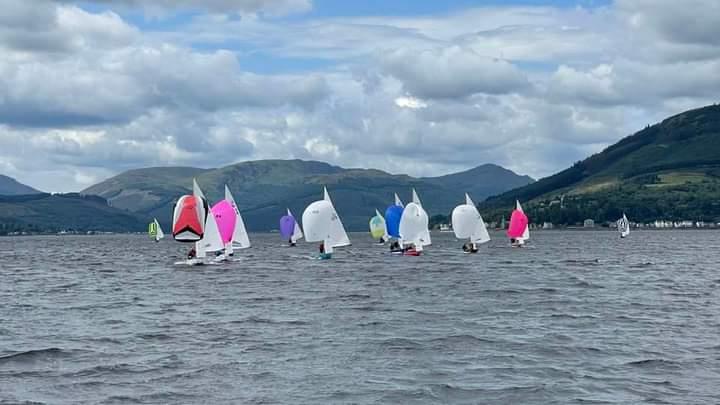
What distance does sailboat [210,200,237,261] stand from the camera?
409 feet

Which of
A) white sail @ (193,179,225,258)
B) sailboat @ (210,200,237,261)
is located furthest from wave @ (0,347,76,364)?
sailboat @ (210,200,237,261)

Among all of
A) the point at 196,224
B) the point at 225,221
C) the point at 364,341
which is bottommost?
the point at 364,341

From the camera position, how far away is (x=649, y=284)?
83938 mm

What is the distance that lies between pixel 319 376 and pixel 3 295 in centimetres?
4854

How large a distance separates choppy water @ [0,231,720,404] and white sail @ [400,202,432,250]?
1736 inches

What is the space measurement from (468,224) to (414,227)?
1250cm

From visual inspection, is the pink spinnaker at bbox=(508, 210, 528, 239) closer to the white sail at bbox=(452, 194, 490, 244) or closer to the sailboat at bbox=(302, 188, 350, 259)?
the white sail at bbox=(452, 194, 490, 244)

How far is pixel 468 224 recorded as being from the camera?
476ft

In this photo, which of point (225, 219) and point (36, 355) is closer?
point (36, 355)

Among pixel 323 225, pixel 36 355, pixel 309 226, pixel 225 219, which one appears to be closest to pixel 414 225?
pixel 323 225

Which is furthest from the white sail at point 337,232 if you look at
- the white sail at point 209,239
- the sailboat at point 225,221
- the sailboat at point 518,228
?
the sailboat at point 518,228

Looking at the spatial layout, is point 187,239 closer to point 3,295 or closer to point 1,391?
point 3,295

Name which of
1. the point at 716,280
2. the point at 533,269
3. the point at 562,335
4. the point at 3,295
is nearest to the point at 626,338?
the point at 562,335

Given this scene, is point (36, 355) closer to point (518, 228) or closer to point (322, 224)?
point (322, 224)
